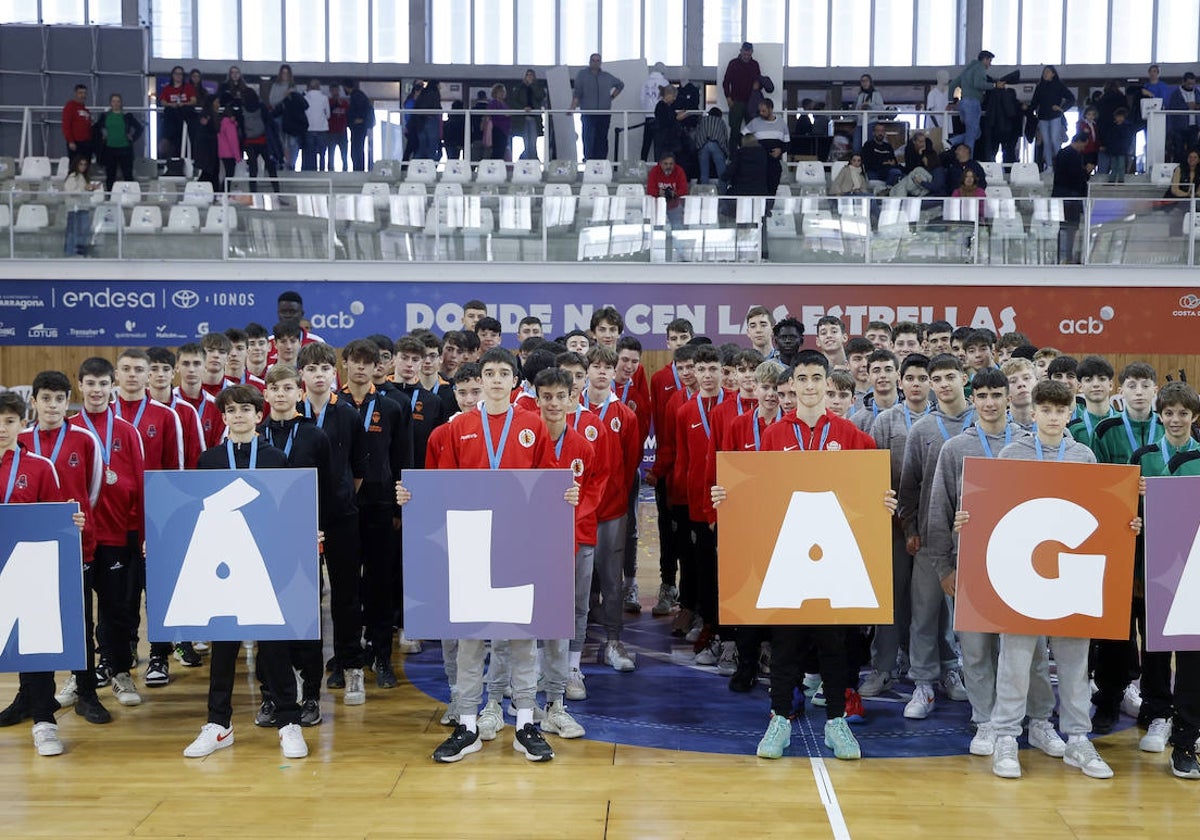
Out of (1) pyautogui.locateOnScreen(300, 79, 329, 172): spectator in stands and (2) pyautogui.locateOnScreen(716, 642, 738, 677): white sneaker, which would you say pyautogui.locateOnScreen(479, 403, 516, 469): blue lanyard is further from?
(1) pyautogui.locateOnScreen(300, 79, 329, 172): spectator in stands

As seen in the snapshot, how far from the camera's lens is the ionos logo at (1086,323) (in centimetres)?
1505

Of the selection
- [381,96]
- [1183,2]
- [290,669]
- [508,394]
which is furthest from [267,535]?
[1183,2]

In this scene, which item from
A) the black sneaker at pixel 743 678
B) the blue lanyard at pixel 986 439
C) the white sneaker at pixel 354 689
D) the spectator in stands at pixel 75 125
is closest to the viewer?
the blue lanyard at pixel 986 439

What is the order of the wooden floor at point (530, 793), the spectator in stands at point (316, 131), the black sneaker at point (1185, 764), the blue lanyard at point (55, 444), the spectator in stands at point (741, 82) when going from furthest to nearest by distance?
1. the spectator in stands at point (316, 131)
2. the spectator in stands at point (741, 82)
3. the blue lanyard at point (55, 444)
4. the black sneaker at point (1185, 764)
5. the wooden floor at point (530, 793)

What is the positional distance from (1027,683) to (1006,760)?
37cm

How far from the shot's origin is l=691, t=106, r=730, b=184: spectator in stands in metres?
17.3

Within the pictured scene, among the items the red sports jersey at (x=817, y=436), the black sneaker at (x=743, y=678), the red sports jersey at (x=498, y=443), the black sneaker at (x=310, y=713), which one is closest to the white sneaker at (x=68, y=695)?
the black sneaker at (x=310, y=713)

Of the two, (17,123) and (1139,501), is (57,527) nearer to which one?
(1139,501)

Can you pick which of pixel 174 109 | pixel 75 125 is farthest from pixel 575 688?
pixel 75 125

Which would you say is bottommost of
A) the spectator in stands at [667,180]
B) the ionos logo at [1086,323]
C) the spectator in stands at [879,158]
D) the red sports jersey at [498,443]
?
the red sports jersey at [498,443]

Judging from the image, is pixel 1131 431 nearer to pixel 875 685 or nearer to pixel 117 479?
pixel 875 685

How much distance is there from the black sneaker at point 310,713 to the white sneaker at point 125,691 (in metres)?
1.07

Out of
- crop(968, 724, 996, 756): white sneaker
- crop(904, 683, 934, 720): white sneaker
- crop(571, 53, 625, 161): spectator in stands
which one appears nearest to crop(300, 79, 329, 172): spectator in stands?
crop(571, 53, 625, 161): spectator in stands

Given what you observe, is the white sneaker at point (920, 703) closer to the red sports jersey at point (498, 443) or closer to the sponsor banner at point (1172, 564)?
the sponsor banner at point (1172, 564)
